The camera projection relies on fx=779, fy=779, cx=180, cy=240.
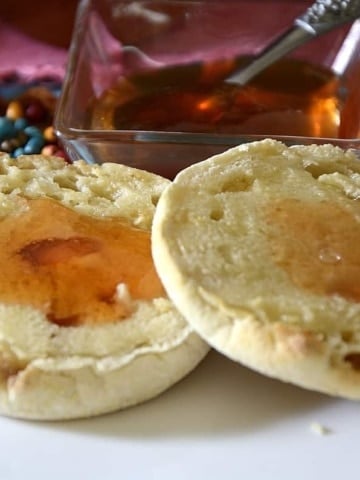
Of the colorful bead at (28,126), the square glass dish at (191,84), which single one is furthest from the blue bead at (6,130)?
the square glass dish at (191,84)

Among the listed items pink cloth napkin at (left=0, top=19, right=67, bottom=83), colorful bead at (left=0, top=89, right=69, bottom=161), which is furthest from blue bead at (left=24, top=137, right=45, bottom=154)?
pink cloth napkin at (left=0, top=19, right=67, bottom=83)

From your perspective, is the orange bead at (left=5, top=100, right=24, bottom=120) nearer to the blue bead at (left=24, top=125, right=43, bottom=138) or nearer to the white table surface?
the blue bead at (left=24, top=125, right=43, bottom=138)

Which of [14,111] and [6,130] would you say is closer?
[6,130]

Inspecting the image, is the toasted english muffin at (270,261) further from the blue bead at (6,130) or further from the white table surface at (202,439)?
the blue bead at (6,130)

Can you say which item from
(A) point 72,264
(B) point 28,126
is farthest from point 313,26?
(A) point 72,264

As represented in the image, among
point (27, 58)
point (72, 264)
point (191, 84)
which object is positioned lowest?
point (27, 58)

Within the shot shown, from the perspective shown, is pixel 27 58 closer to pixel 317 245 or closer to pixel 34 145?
pixel 34 145

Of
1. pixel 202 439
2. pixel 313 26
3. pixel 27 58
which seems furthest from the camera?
pixel 27 58
